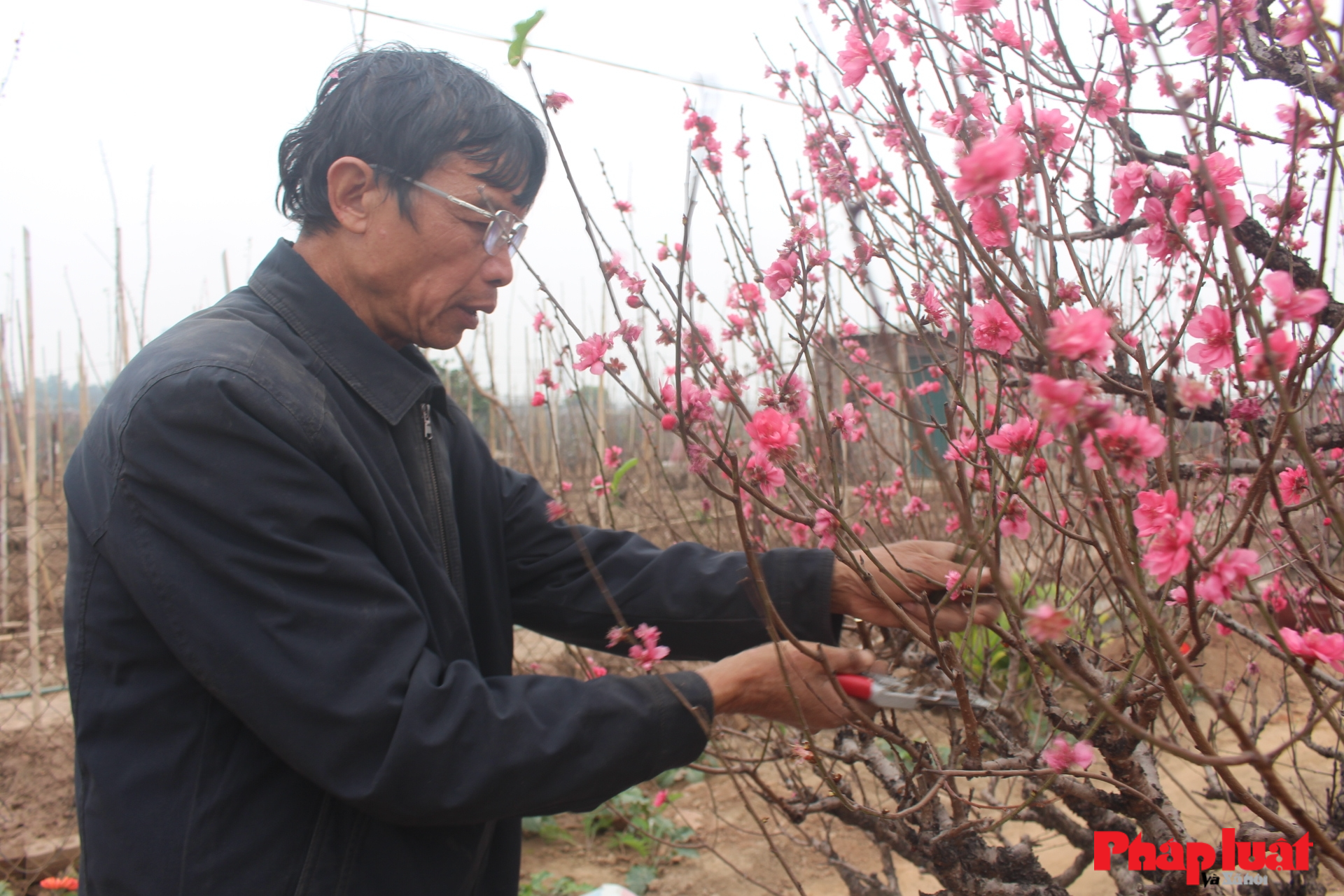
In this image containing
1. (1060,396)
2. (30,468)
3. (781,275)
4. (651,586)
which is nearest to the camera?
(1060,396)

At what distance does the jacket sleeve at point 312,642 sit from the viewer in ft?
3.51

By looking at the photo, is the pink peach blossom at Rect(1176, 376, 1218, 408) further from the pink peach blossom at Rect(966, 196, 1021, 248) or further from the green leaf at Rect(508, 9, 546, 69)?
the green leaf at Rect(508, 9, 546, 69)

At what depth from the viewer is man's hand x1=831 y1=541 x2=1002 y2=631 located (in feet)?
4.81

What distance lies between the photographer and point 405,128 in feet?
4.77

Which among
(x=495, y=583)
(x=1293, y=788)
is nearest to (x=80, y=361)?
(x=495, y=583)

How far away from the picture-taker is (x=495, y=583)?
1.72m

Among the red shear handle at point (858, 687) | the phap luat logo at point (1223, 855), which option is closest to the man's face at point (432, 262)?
the red shear handle at point (858, 687)

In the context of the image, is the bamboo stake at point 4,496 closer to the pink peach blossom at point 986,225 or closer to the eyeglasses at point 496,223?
the eyeglasses at point 496,223

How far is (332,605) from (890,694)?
2.67ft

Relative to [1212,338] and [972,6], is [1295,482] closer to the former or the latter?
[1212,338]

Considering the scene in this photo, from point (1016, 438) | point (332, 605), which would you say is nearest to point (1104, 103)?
point (1016, 438)

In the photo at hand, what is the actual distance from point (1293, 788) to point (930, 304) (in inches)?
109

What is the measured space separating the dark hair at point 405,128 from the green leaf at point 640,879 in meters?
2.51

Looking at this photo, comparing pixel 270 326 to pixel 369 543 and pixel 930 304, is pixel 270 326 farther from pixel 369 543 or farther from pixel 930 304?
pixel 930 304
